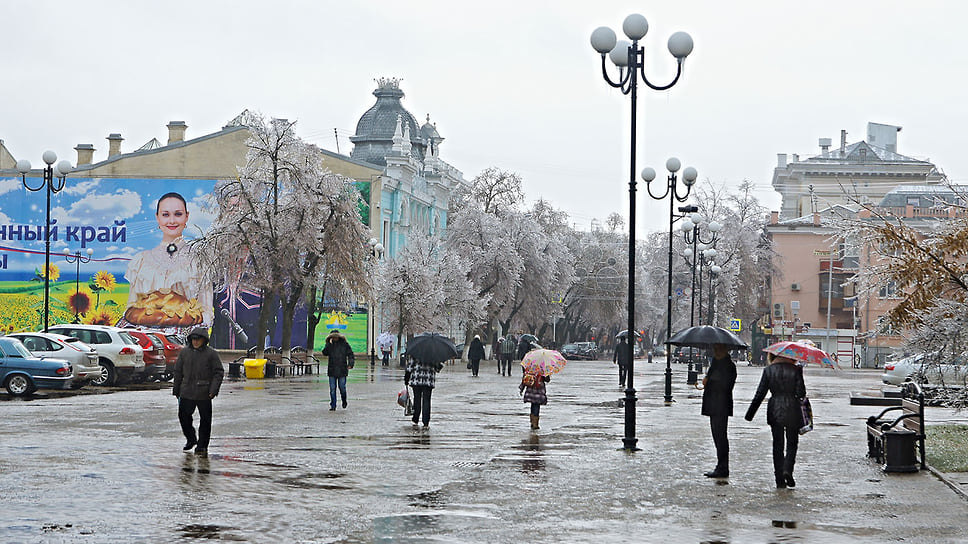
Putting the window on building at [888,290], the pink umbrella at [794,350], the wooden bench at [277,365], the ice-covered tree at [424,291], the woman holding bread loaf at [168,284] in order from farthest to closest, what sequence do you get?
the woman holding bread loaf at [168,284], the ice-covered tree at [424,291], the wooden bench at [277,365], the window on building at [888,290], the pink umbrella at [794,350]

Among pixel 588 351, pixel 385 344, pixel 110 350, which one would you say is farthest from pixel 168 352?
pixel 588 351

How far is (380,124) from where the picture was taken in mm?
88688

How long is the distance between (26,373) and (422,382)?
11.7m

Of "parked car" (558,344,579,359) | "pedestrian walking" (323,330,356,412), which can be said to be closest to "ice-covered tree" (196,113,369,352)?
"pedestrian walking" (323,330,356,412)

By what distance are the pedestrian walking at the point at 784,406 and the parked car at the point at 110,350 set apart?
23501 mm

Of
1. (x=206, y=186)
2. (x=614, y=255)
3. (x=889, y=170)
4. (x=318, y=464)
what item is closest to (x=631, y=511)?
(x=318, y=464)

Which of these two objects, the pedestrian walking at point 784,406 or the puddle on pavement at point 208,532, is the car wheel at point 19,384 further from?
the puddle on pavement at point 208,532

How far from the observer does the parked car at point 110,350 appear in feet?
112

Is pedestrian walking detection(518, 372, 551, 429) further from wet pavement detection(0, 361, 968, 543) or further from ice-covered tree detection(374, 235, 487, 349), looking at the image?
ice-covered tree detection(374, 235, 487, 349)

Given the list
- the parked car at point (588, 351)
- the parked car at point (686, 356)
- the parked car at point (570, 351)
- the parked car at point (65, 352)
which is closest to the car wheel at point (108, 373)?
the parked car at point (65, 352)

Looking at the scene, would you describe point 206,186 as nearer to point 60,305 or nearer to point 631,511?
point 60,305

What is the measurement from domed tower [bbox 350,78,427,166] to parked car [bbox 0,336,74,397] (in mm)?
58550

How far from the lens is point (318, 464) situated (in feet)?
51.3

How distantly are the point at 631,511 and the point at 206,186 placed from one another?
64933 mm
